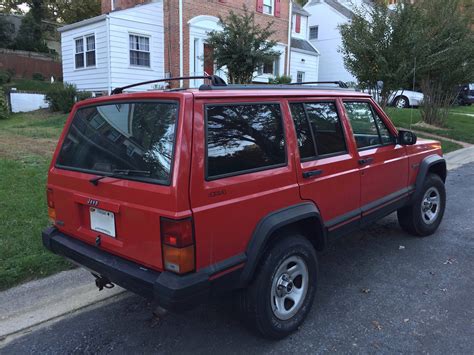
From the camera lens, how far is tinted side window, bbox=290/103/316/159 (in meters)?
3.16

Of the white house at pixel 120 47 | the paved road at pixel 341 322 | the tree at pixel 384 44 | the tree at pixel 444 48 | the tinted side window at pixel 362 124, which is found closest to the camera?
the paved road at pixel 341 322

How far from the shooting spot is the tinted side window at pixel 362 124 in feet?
12.5

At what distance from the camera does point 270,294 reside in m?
2.82

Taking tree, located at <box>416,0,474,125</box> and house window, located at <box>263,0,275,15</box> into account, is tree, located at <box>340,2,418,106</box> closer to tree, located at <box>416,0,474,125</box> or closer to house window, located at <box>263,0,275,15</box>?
tree, located at <box>416,0,474,125</box>

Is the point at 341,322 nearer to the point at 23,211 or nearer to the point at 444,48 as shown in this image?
the point at 23,211

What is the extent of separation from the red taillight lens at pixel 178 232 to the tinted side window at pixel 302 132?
1.18m

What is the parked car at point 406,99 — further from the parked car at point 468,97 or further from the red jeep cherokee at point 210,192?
the red jeep cherokee at point 210,192

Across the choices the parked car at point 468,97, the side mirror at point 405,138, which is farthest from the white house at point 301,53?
the side mirror at point 405,138

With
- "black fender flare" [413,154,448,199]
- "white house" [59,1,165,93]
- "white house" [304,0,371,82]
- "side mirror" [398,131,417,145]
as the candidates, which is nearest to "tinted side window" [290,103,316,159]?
"side mirror" [398,131,417,145]

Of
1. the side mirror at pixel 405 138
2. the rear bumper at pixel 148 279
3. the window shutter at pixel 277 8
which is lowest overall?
the rear bumper at pixel 148 279

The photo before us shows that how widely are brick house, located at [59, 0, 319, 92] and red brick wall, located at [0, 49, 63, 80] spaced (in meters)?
12.7

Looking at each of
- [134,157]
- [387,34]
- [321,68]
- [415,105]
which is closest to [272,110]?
[134,157]

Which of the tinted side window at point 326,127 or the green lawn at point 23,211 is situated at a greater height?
the tinted side window at point 326,127

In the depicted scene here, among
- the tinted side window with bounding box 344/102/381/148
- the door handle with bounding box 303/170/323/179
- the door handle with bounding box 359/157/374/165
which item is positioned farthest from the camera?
the tinted side window with bounding box 344/102/381/148
